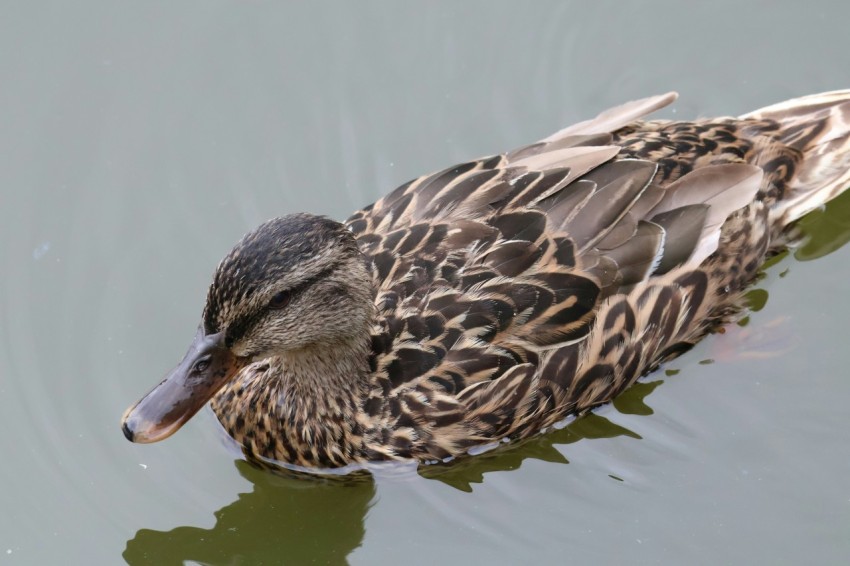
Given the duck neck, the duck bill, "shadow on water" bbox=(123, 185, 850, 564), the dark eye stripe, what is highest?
the dark eye stripe

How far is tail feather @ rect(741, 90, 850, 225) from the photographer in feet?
22.7

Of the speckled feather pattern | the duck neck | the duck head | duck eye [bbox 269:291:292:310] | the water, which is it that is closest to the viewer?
the duck head

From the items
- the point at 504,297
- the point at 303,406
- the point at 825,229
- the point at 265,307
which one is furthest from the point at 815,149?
the point at 265,307

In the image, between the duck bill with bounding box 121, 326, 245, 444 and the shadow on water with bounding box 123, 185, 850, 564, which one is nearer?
the duck bill with bounding box 121, 326, 245, 444

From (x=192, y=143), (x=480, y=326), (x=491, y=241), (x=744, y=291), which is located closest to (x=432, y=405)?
(x=480, y=326)

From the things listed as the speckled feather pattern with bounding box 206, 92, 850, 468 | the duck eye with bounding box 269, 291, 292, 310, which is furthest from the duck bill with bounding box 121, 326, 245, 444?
the duck eye with bounding box 269, 291, 292, 310

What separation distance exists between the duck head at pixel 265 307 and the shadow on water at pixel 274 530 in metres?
0.78

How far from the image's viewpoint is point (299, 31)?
8.23 meters

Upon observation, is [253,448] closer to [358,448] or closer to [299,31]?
[358,448]

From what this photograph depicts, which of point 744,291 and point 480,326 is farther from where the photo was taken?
point 744,291

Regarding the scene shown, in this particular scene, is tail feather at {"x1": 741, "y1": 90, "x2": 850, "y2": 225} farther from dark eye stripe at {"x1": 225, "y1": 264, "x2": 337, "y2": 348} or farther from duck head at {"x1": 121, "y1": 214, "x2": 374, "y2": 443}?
dark eye stripe at {"x1": 225, "y1": 264, "x2": 337, "y2": 348}

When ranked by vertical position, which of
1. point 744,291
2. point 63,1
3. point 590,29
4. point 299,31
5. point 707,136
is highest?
point 63,1

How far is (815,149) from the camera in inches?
275

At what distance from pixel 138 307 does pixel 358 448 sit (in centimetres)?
171
